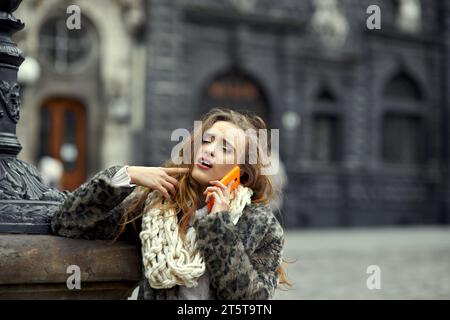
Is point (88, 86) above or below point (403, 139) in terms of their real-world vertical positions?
above

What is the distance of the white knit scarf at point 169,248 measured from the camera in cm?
270

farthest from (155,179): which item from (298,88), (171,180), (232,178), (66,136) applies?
(298,88)

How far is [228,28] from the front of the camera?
20.2m

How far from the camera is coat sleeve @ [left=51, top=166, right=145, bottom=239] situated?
Result: 9.06 feet

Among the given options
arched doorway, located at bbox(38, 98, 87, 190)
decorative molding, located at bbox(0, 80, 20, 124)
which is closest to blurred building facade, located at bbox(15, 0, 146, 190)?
arched doorway, located at bbox(38, 98, 87, 190)

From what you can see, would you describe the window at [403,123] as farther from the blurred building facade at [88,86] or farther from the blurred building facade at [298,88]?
the blurred building facade at [88,86]

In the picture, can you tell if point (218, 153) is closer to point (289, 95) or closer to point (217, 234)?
point (217, 234)

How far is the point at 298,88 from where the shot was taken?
21156 millimetres

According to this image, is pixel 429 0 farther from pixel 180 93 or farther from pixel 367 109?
pixel 180 93

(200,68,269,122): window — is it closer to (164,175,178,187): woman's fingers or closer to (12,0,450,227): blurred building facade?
(12,0,450,227): blurred building facade

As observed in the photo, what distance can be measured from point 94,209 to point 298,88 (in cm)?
1859

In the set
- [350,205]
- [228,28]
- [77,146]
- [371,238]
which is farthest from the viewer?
[350,205]
